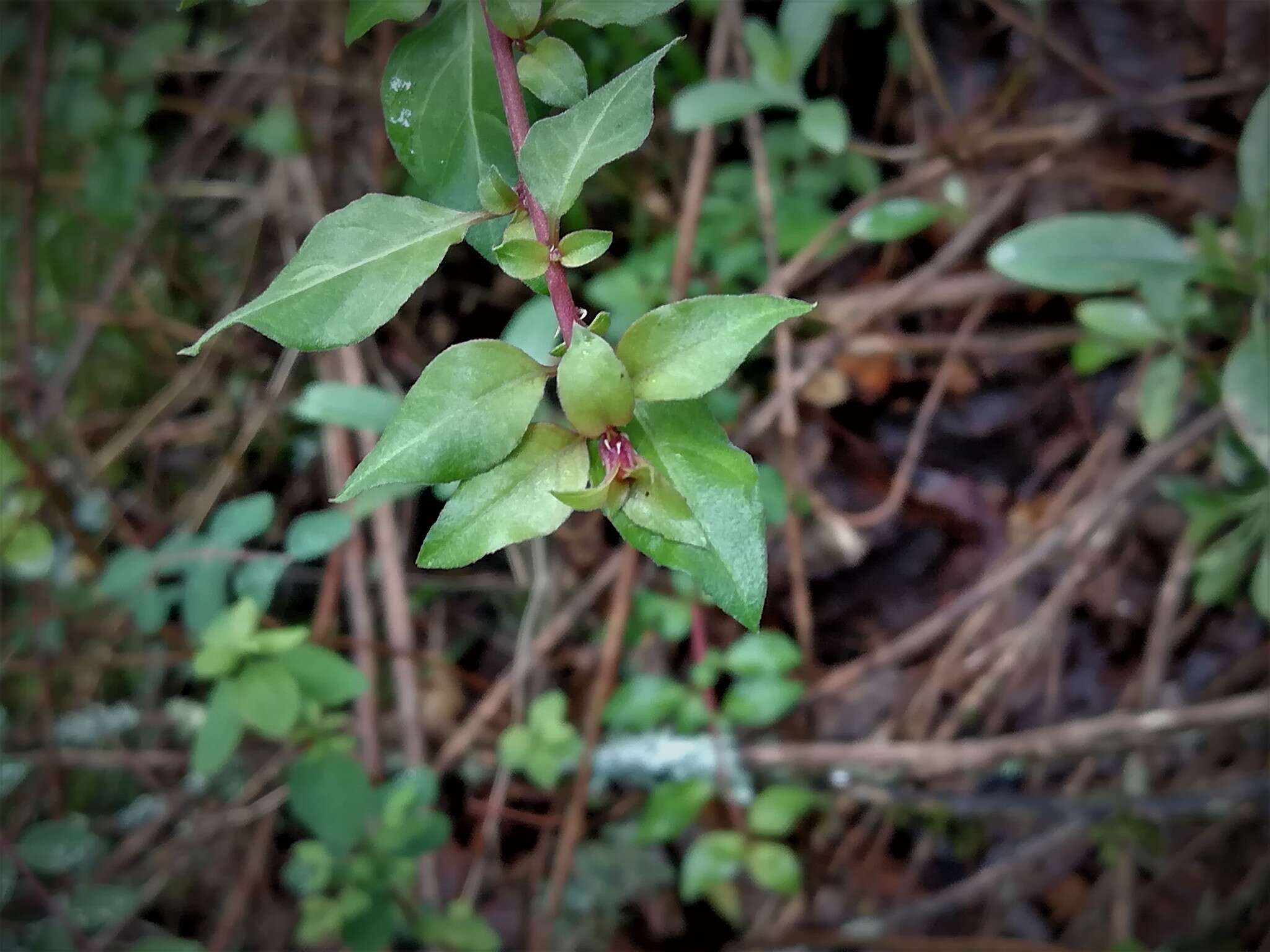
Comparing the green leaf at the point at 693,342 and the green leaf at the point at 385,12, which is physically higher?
the green leaf at the point at 385,12

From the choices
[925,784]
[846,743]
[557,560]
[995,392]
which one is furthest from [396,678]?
[995,392]

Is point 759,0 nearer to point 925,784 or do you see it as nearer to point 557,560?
point 557,560

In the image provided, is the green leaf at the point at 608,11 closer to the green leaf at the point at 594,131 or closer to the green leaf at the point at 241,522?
the green leaf at the point at 594,131

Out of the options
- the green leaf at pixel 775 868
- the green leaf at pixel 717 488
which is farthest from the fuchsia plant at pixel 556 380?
the green leaf at pixel 775 868

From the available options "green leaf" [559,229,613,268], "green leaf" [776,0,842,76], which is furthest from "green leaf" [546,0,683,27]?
"green leaf" [776,0,842,76]

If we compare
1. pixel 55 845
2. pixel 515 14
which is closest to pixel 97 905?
pixel 55 845

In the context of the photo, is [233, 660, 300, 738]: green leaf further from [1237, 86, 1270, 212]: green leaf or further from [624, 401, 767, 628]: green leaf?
[1237, 86, 1270, 212]: green leaf

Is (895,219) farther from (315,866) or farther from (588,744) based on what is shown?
(315,866)
